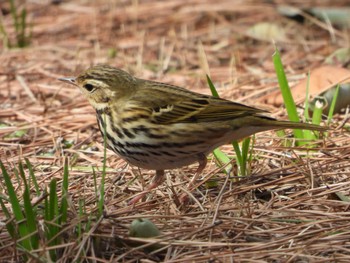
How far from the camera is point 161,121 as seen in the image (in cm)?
431

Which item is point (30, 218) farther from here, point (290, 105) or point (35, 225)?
point (290, 105)

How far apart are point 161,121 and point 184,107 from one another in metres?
0.19

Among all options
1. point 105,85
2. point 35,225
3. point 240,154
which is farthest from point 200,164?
point 35,225

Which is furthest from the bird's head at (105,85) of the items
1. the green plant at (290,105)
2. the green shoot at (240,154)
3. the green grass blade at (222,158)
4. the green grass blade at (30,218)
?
the green grass blade at (30,218)

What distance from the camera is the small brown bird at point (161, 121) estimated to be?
4.20m

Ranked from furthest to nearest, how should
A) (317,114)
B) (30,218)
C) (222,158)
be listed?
(317,114) → (222,158) → (30,218)

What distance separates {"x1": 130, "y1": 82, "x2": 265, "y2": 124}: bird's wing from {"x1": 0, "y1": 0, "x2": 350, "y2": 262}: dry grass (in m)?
0.37

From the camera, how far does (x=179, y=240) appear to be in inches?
140

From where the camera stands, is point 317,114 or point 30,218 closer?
point 30,218

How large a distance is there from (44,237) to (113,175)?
1.47 meters

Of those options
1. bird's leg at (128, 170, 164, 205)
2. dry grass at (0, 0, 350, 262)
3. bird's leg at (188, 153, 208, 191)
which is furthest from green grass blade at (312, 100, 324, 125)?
bird's leg at (128, 170, 164, 205)

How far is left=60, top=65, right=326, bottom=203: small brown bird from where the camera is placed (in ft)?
13.8

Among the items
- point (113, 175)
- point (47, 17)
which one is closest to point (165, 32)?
point (47, 17)

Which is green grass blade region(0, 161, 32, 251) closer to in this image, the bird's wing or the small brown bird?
the small brown bird
